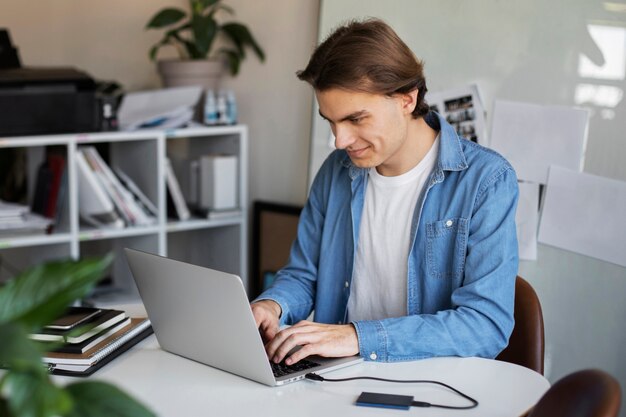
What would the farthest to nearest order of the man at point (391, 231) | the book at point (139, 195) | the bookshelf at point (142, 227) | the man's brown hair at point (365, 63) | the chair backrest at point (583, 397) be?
the book at point (139, 195)
the bookshelf at point (142, 227)
the man's brown hair at point (365, 63)
the man at point (391, 231)
the chair backrest at point (583, 397)

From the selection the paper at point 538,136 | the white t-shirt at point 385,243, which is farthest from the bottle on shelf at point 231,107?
the white t-shirt at point 385,243

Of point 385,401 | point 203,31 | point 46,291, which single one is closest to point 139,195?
point 203,31

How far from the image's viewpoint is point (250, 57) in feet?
12.2

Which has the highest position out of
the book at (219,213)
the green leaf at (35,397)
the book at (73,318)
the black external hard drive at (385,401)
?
the green leaf at (35,397)

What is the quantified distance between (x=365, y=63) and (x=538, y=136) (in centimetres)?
89

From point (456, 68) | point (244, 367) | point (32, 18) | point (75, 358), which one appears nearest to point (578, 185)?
point (456, 68)

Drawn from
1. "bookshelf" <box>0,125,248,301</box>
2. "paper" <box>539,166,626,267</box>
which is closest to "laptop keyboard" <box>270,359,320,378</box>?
"paper" <box>539,166,626,267</box>

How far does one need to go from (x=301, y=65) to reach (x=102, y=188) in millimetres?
874

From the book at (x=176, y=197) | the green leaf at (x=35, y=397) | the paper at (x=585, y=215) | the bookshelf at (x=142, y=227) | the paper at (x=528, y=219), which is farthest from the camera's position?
the book at (x=176, y=197)

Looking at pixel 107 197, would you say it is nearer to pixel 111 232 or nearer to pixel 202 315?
pixel 111 232

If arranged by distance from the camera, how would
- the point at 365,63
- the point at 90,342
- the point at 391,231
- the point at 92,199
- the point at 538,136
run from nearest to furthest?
the point at 90,342 < the point at 365,63 < the point at 391,231 < the point at 538,136 < the point at 92,199

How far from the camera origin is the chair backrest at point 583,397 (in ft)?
3.93

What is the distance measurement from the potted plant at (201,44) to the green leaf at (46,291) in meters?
2.92

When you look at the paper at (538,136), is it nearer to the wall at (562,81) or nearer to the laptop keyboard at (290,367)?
the wall at (562,81)
